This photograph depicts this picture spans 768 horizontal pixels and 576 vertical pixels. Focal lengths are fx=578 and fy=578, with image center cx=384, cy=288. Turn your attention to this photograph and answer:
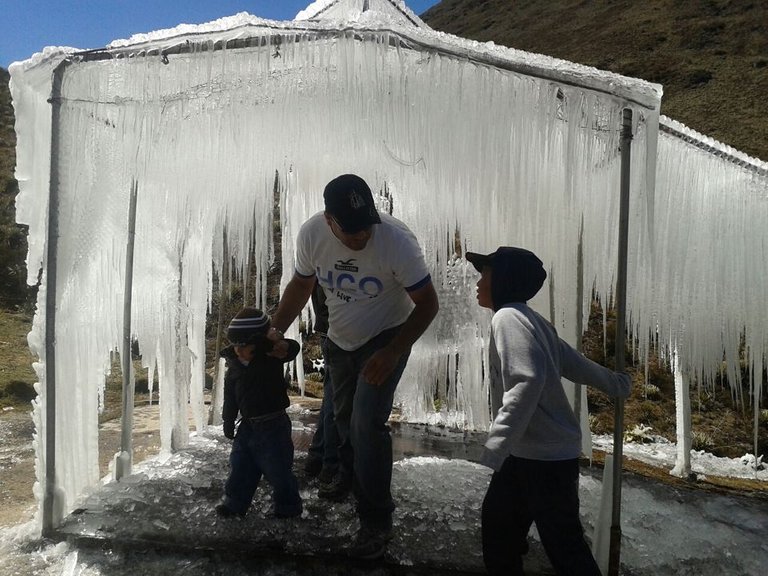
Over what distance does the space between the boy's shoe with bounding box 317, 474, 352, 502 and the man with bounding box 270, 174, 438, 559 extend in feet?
1.98

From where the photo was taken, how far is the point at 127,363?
3.41m

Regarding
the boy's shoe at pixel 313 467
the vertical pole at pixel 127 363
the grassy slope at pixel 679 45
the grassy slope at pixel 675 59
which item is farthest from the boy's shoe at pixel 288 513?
the grassy slope at pixel 679 45

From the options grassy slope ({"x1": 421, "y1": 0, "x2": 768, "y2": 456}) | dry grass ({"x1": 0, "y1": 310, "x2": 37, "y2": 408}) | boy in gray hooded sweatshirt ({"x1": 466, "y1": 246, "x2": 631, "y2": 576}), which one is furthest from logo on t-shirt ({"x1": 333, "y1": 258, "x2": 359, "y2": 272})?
grassy slope ({"x1": 421, "y1": 0, "x2": 768, "y2": 456})

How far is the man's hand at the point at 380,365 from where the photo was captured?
233 centimetres

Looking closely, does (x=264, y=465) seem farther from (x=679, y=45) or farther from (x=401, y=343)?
(x=679, y=45)

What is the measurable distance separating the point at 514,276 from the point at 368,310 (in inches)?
29.1

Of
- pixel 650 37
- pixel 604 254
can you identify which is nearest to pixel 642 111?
pixel 604 254

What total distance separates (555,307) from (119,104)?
8.92 feet

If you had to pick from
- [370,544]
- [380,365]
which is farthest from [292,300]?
[370,544]

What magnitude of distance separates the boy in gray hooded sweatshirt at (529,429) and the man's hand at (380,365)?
41 cm

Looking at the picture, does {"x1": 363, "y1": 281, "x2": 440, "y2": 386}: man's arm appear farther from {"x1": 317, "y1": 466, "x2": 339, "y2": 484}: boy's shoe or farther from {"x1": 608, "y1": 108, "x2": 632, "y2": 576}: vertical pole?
{"x1": 317, "y1": 466, "x2": 339, "y2": 484}: boy's shoe

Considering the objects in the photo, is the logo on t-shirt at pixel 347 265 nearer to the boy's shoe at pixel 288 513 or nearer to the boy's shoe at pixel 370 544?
the boy's shoe at pixel 370 544

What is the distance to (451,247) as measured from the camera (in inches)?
167

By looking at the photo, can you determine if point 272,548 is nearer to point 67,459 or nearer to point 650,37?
point 67,459
